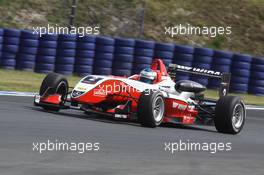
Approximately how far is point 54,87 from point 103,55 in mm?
7415

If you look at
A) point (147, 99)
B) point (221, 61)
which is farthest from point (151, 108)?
point (221, 61)

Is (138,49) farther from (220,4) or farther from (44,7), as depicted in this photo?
(220,4)

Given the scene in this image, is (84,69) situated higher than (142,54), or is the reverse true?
(142,54)

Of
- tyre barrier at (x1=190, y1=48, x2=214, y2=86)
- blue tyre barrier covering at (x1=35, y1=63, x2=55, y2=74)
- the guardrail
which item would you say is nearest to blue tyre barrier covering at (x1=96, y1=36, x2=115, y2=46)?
the guardrail

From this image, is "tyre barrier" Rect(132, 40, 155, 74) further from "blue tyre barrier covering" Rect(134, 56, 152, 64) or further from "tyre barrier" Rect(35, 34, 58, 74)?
"tyre barrier" Rect(35, 34, 58, 74)

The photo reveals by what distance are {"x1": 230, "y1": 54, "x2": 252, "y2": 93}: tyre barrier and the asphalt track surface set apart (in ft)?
24.0

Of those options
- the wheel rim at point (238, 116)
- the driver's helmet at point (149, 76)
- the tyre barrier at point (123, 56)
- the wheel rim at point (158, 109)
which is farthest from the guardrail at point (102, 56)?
the wheel rim at point (158, 109)

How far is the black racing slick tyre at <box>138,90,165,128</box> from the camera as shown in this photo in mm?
11555

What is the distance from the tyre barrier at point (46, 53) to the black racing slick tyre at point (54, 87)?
6798 millimetres

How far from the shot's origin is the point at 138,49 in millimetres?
20078

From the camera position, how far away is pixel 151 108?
11547 mm

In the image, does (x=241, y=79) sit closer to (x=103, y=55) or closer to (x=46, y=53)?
(x=103, y=55)

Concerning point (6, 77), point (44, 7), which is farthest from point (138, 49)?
point (44, 7)

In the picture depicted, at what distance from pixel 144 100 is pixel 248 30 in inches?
624
